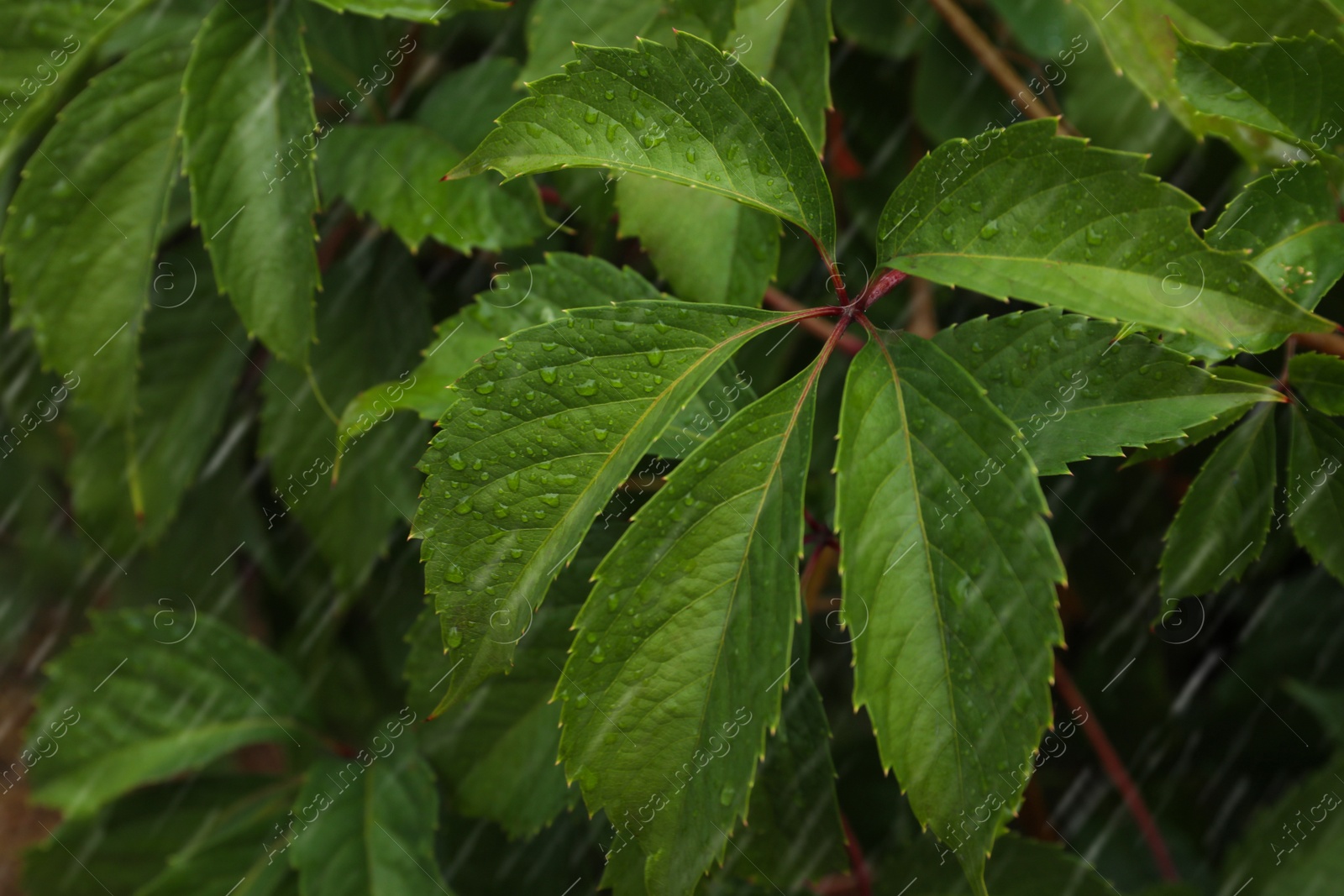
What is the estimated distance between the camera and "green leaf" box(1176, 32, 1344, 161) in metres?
0.72

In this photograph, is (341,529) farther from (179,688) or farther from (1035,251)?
(1035,251)

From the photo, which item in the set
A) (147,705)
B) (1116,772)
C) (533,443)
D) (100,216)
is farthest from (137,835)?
(1116,772)

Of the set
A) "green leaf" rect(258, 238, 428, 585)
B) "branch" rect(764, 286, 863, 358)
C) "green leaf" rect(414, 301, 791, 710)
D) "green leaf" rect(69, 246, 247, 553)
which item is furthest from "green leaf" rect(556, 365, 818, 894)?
"green leaf" rect(69, 246, 247, 553)

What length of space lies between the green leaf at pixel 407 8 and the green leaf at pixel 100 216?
300mm

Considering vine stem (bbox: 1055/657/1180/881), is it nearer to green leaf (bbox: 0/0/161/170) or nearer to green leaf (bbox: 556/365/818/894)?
green leaf (bbox: 556/365/818/894)

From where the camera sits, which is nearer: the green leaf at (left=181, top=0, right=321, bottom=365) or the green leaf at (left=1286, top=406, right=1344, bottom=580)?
the green leaf at (left=1286, top=406, right=1344, bottom=580)

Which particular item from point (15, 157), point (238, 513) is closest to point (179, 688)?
point (238, 513)

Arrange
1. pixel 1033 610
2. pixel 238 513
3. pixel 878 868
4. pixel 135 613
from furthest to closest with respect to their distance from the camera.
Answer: pixel 238 513 < pixel 135 613 < pixel 878 868 < pixel 1033 610

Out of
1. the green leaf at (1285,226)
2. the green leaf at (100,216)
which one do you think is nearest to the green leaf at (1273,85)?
the green leaf at (1285,226)

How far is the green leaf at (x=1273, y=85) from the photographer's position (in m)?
0.72

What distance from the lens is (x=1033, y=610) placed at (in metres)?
0.61

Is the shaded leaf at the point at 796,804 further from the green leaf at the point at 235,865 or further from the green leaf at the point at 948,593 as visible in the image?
the green leaf at the point at 235,865

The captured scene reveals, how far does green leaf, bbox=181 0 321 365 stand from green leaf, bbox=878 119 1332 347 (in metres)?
0.60

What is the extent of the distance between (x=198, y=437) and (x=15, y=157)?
1.48 feet
